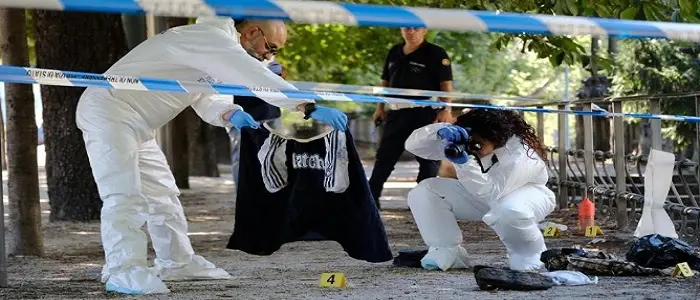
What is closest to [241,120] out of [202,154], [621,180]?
[621,180]

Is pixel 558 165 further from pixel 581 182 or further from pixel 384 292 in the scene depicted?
pixel 384 292

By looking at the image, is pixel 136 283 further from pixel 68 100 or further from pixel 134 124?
pixel 68 100

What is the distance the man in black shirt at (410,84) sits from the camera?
1230 centimetres

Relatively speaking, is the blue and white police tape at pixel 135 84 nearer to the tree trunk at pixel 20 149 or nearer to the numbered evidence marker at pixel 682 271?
the numbered evidence marker at pixel 682 271

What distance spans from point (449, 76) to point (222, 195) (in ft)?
23.8

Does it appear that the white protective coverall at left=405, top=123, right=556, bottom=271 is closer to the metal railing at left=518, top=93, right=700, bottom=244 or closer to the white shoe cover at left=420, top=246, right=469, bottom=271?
the white shoe cover at left=420, top=246, right=469, bottom=271

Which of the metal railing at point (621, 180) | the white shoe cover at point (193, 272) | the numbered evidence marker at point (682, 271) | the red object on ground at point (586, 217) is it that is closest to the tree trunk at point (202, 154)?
the metal railing at point (621, 180)

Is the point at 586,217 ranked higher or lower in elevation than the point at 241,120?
lower

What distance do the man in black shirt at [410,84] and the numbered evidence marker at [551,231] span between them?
2.18m

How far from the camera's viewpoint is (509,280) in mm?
6762

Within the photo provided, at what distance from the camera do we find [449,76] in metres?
12.3

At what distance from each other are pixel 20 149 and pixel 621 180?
4636 mm

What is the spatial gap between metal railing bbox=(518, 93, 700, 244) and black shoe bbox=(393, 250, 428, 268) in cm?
212

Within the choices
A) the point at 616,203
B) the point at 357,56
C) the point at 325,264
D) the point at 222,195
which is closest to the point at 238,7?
the point at 325,264
